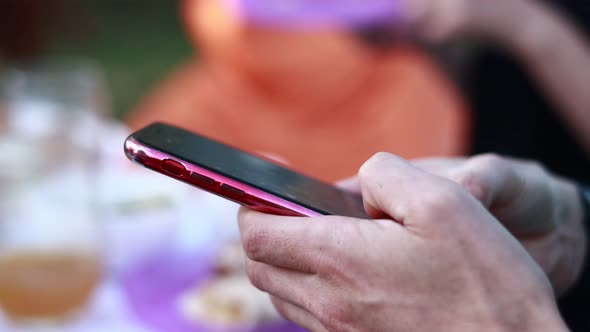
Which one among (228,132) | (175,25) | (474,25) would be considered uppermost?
(474,25)

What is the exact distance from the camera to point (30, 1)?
353 cm

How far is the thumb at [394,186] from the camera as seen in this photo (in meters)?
0.40

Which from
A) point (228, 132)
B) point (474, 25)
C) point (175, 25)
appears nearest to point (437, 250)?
point (474, 25)

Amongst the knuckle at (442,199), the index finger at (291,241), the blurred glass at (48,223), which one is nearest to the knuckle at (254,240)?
the index finger at (291,241)

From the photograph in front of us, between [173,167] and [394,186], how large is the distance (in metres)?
0.16

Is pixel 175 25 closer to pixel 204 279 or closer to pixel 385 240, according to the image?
pixel 204 279

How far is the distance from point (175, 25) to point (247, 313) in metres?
4.27

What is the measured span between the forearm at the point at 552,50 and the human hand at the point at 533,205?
2.34ft

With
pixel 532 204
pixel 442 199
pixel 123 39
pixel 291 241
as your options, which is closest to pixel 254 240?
pixel 291 241

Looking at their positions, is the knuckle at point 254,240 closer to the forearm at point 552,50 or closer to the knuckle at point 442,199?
the knuckle at point 442,199

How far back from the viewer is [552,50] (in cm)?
129

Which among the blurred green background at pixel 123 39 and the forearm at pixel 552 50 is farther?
the blurred green background at pixel 123 39

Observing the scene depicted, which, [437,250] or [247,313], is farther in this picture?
[247,313]

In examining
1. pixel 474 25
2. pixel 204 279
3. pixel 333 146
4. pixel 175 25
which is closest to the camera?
pixel 204 279
